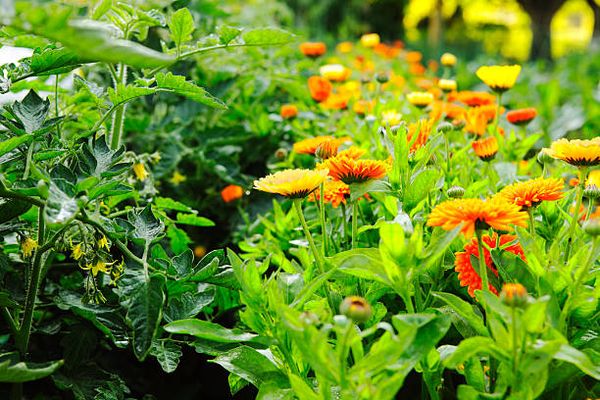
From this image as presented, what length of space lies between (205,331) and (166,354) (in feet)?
0.48

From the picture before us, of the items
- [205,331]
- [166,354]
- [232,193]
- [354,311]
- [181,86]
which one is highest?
[181,86]

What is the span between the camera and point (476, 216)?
77 centimetres

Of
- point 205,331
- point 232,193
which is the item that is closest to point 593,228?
point 205,331

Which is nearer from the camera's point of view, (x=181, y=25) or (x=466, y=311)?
(x=466, y=311)

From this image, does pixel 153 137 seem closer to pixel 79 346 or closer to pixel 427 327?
pixel 79 346

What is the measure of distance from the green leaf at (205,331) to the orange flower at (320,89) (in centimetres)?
107

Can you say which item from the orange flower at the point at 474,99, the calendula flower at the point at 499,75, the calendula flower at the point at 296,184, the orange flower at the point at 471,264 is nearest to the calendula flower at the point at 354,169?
the calendula flower at the point at 296,184

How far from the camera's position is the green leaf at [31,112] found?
0.97 m

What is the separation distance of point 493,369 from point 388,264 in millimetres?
186

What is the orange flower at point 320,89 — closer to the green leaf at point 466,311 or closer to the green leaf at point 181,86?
the green leaf at point 181,86

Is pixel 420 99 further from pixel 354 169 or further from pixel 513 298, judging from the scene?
A: pixel 513 298

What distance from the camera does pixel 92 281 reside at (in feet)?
3.26

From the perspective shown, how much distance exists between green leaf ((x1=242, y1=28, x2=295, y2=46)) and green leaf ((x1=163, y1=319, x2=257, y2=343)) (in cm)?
51

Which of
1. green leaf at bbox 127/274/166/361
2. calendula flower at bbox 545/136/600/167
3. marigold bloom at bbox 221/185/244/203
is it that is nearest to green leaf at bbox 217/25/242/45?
green leaf at bbox 127/274/166/361
